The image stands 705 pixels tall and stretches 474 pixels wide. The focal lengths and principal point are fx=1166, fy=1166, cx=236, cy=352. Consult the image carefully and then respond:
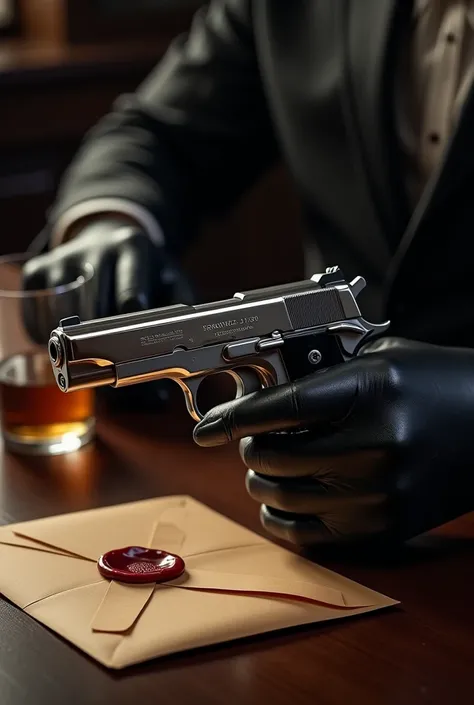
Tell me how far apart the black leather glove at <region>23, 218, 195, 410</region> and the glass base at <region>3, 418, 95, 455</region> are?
0.26 ft

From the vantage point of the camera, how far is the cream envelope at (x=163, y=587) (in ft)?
1.96

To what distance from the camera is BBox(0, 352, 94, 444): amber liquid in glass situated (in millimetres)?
857

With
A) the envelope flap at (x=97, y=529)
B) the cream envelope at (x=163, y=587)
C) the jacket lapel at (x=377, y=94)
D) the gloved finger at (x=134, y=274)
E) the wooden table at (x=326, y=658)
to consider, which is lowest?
the wooden table at (x=326, y=658)

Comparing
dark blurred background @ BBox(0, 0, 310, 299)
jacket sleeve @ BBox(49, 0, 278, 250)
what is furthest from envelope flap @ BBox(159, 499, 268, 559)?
dark blurred background @ BBox(0, 0, 310, 299)

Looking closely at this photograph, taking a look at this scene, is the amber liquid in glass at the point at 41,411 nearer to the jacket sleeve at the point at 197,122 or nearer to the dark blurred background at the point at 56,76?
the jacket sleeve at the point at 197,122

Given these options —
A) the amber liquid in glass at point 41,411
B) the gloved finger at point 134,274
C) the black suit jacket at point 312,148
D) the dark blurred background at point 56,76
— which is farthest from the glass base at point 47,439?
the dark blurred background at point 56,76

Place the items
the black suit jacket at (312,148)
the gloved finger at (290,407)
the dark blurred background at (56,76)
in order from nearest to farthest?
the gloved finger at (290,407) < the black suit jacket at (312,148) < the dark blurred background at (56,76)

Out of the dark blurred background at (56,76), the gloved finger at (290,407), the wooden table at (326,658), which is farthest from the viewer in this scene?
the dark blurred background at (56,76)

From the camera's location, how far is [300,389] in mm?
659

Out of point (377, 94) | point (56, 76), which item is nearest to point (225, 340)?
point (377, 94)

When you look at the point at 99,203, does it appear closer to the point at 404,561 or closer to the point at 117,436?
the point at 117,436

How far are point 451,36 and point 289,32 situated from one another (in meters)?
0.22

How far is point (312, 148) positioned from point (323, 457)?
2.23 ft

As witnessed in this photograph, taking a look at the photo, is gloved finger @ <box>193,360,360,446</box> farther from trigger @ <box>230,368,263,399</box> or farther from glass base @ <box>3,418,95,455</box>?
glass base @ <box>3,418,95,455</box>
